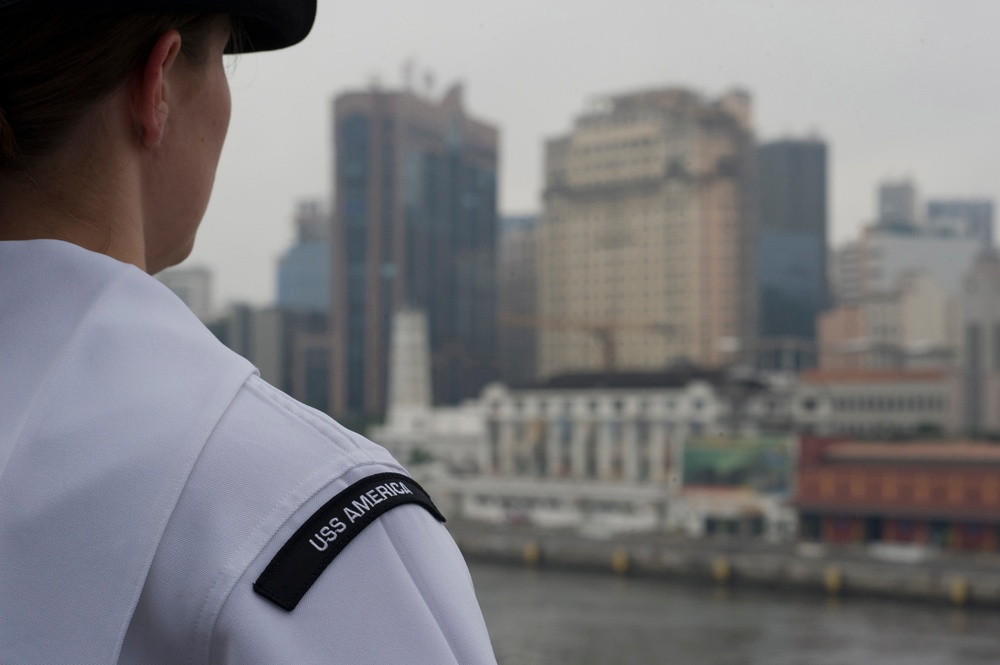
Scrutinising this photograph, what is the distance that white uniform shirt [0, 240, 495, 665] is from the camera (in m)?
0.16

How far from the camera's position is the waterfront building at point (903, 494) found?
9781mm

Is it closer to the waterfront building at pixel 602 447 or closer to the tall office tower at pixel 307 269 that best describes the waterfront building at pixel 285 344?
the waterfront building at pixel 602 447

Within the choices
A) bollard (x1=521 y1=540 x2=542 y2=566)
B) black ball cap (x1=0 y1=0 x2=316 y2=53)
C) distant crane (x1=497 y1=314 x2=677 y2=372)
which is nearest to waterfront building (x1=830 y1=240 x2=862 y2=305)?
distant crane (x1=497 y1=314 x2=677 y2=372)

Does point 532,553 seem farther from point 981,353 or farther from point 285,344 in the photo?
point 981,353

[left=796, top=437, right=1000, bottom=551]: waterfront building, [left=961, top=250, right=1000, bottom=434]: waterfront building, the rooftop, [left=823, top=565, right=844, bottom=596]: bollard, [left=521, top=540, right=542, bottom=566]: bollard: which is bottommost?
[left=521, top=540, right=542, bottom=566]: bollard

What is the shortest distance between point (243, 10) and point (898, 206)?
24.6 metres

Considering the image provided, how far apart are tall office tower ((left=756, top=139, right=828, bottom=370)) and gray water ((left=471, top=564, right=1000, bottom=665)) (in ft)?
43.1

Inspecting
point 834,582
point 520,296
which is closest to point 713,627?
point 834,582

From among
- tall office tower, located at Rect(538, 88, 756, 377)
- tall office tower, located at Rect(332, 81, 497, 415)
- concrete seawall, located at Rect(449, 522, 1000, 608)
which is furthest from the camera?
tall office tower, located at Rect(538, 88, 756, 377)

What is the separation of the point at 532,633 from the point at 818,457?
14.9 feet

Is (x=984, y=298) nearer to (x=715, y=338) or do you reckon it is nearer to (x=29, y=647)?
(x=715, y=338)

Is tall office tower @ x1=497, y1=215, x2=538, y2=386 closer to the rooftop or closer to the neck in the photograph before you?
the rooftop

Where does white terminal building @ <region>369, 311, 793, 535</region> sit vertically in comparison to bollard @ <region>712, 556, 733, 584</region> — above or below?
above

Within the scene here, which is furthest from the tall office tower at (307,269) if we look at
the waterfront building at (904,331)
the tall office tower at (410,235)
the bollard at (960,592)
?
the bollard at (960,592)
